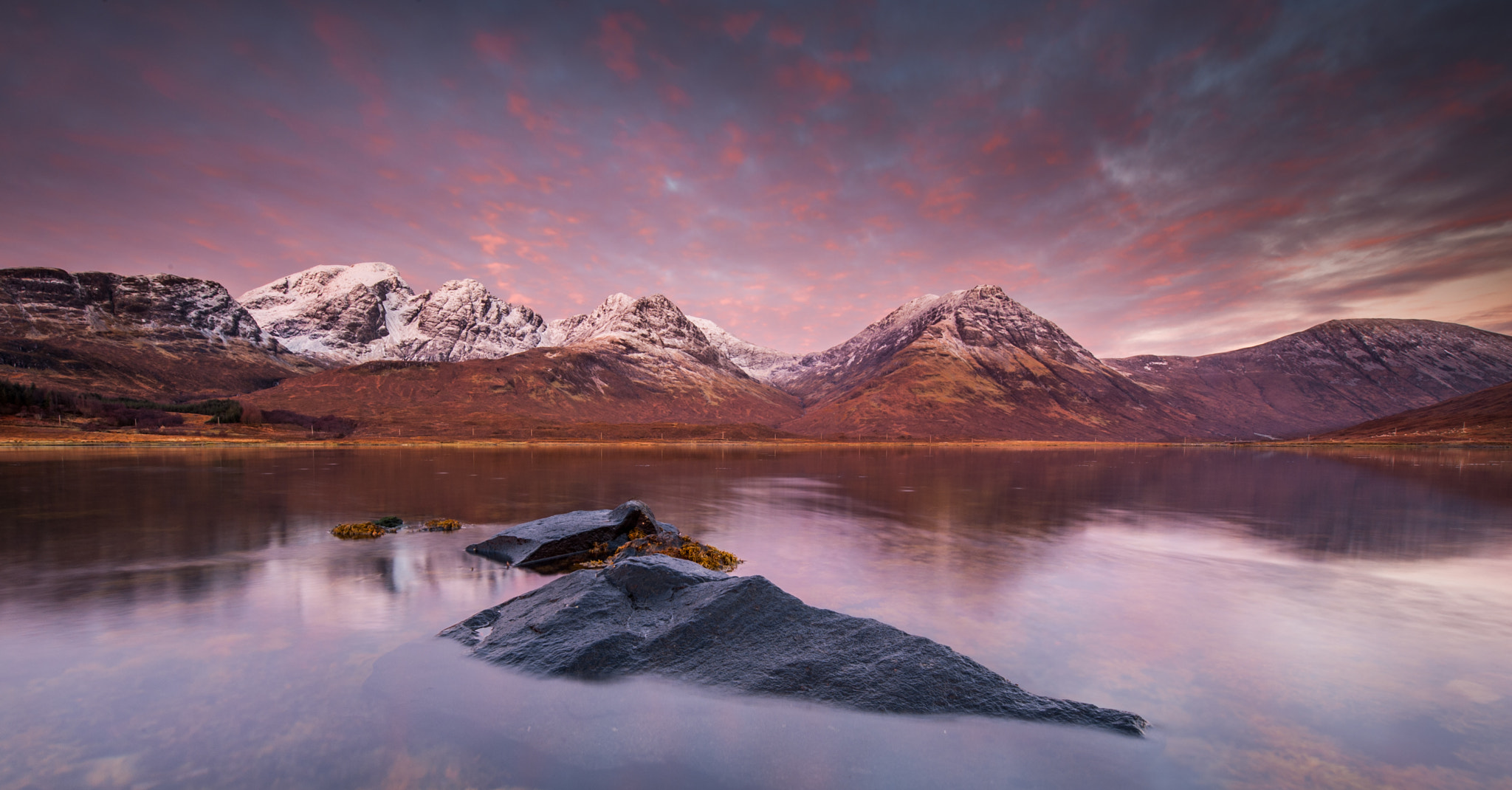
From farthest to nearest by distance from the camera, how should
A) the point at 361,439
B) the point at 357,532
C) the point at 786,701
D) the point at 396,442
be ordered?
the point at 361,439 < the point at 396,442 < the point at 357,532 < the point at 786,701

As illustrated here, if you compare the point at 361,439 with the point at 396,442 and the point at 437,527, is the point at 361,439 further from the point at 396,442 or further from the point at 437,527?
the point at 437,527

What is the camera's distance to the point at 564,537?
18.2 m

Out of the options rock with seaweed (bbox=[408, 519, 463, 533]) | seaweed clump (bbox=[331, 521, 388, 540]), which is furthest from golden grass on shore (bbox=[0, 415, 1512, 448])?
seaweed clump (bbox=[331, 521, 388, 540])

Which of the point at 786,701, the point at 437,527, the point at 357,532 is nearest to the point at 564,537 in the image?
the point at 437,527

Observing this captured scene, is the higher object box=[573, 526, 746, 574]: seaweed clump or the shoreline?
box=[573, 526, 746, 574]: seaweed clump

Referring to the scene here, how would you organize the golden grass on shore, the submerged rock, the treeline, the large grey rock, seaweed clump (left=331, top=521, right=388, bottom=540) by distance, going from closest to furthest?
the submerged rock
the large grey rock
seaweed clump (left=331, top=521, right=388, bottom=540)
the golden grass on shore
the treeline

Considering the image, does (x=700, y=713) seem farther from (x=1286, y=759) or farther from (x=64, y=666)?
(x=64, y=666)

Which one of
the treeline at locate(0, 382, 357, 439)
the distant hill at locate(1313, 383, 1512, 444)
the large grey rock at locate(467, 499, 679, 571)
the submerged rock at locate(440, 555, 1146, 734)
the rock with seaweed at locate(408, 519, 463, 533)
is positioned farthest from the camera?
the distant hill at locate(1313, 383, 1512, 444)

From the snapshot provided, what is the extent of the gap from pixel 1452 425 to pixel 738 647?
241m

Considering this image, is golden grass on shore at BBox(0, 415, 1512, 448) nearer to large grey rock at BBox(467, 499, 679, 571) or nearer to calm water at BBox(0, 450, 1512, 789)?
calm water at BBox(0, 450, 1512, 789)

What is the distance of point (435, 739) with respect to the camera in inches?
301

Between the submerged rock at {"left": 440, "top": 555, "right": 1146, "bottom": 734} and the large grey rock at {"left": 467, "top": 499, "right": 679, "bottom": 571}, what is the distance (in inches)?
205

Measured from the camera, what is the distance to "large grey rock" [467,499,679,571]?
58.8 ft

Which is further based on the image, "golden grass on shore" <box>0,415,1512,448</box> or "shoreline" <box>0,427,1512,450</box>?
"golden grass on shore" <box>0,415,1512,448</box>
